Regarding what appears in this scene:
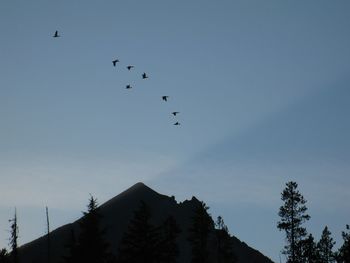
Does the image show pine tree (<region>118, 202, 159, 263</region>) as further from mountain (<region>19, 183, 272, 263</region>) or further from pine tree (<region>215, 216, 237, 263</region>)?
mountain (<region>19, 183, 272, 263</region>)

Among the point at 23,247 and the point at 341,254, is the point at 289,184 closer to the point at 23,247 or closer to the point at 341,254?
the point at 341,254

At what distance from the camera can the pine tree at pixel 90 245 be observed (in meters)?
39.5

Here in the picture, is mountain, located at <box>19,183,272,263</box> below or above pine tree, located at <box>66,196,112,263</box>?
above

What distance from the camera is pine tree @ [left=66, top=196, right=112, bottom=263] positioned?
1554 inches

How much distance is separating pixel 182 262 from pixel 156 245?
340ft

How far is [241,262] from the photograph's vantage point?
495 feet

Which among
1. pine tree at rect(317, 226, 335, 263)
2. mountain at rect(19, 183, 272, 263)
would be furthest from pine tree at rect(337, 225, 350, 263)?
mountain at rect(19, 183, 272, 263)

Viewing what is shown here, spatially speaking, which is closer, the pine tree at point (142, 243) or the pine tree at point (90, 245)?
the pine tree at point (142, 243)

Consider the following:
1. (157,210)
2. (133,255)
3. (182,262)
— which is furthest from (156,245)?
(157,210)

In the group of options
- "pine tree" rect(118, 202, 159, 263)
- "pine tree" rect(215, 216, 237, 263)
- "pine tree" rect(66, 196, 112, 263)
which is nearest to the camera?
"pine tree" rect(118, 202, 159, 263)

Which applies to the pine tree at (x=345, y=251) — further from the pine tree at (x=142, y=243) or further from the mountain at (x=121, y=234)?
the mountain at (x=121, y=234)

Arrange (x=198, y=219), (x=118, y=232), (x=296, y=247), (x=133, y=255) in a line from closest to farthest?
(x=133, y=255) → (x=296, y=247) → (x=198, y=219) → (x=118, y=232)

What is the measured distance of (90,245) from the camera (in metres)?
40.1

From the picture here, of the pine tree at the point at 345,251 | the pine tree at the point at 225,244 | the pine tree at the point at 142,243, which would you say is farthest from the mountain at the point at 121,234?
→ the pine tree at the point at 142,243
